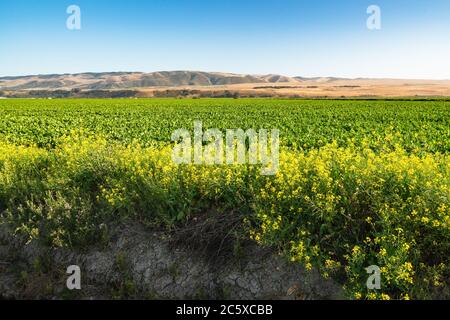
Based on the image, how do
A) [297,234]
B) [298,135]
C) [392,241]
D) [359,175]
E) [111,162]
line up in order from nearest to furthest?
[392,241]
[297,234]
[359,175]
[111,162]
[298,135]

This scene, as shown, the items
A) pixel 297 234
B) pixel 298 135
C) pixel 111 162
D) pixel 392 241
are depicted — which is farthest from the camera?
pixel 298 135

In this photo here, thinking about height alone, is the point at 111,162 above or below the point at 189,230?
above

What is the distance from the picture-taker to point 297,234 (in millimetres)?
5379

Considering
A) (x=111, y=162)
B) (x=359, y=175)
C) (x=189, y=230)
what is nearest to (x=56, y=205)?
(x=111, y=162)

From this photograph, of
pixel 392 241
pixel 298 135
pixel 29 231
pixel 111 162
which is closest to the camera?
pixel 392 241

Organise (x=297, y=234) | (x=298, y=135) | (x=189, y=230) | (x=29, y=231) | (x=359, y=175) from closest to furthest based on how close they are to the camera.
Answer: (x=297, y=234)
(x=359, y=175)
(x=189, y=230)
(x=29, y=231)
(x=298, y=135)

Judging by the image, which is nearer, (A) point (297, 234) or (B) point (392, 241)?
(B) point (392, 241)
